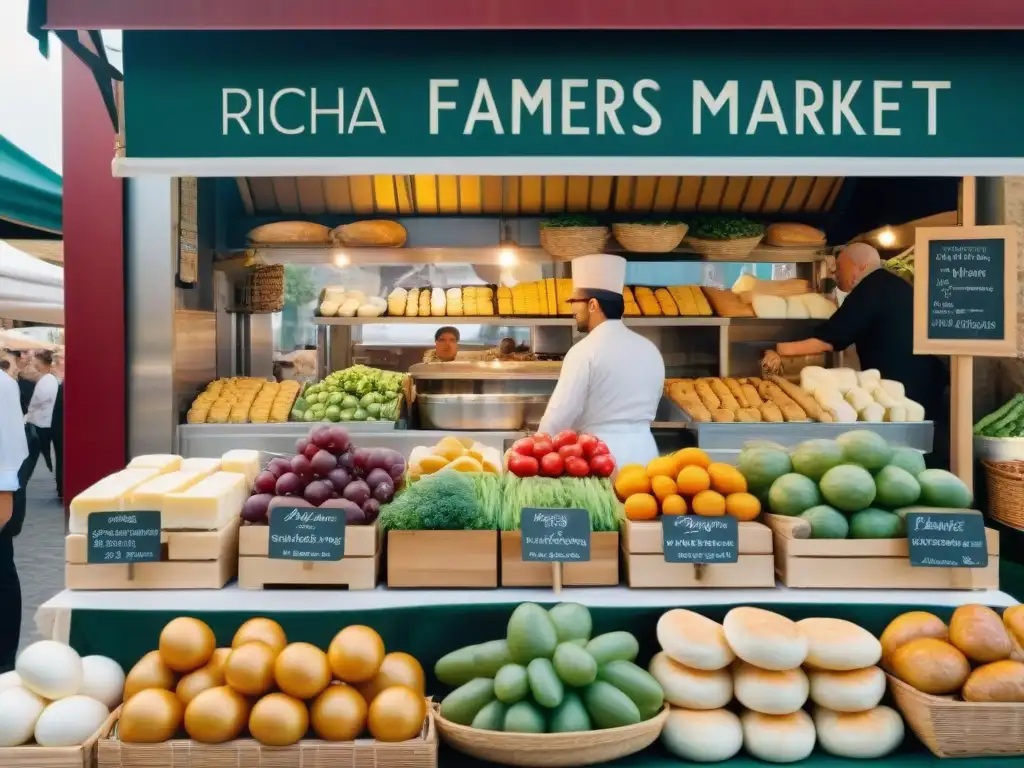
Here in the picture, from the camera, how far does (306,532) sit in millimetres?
2232

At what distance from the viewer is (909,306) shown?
5.11 metres

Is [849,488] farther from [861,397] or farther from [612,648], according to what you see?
[861,397]

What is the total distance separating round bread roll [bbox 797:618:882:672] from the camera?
199 centimetres

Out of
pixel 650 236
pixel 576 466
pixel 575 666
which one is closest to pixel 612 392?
pixel 576 466

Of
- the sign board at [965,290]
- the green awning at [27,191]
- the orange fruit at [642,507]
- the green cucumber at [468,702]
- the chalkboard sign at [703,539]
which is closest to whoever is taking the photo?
the green cucumber at [468,702]

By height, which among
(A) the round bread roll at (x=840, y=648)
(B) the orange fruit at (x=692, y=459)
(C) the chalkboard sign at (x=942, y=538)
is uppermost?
(B) the orange fruit at (x=692, y=459)

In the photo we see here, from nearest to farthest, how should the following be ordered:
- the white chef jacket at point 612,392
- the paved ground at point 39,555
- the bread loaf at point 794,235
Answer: the white chef jacket at point 612,392, the paved ground at point 39,555, the bread loaf at point 794,235

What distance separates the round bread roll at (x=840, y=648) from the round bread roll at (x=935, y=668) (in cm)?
7

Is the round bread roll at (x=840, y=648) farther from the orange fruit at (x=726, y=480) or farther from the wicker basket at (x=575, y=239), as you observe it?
the wicker basket at (x=575, y=239)

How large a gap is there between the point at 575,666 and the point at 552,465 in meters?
0.85

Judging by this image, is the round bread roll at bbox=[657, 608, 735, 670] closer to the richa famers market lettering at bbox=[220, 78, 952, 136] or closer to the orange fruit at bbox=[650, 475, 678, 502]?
the orange fruit at bbox=[650, 475, 678, 502]

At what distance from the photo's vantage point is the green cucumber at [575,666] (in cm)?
184

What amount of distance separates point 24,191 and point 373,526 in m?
4.05

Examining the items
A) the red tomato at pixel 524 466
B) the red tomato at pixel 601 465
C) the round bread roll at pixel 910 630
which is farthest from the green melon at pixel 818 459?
the red tomato at pixel 524 466
